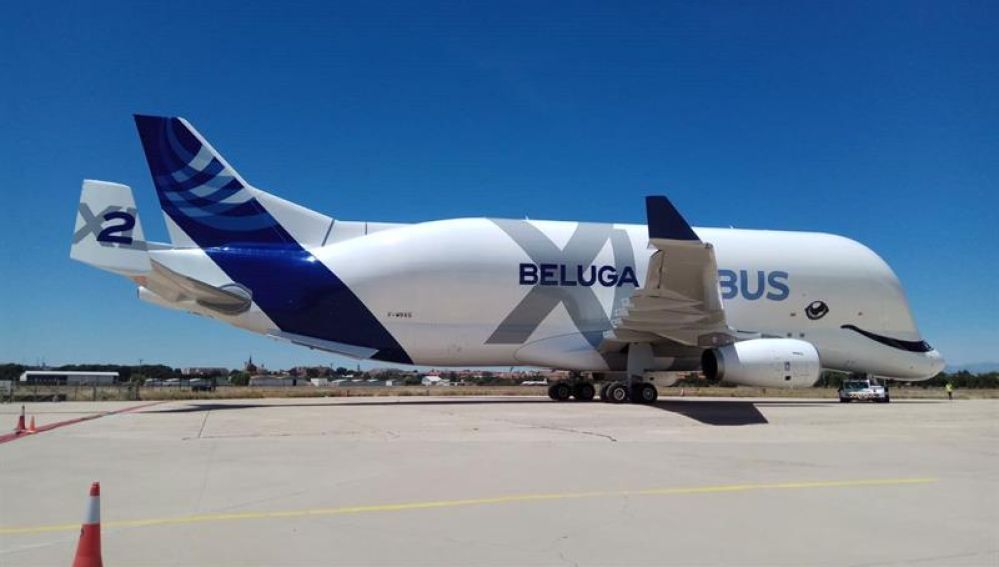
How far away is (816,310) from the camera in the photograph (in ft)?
83.1

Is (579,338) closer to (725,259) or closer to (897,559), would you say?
(725,259)

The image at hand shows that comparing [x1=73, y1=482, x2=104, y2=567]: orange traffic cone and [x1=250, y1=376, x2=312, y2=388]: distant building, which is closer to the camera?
[x1=73, y1=482, x2=104, y2=567]: orange traffic cone

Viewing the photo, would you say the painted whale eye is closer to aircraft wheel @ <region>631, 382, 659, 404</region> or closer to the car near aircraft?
the car near aircraft

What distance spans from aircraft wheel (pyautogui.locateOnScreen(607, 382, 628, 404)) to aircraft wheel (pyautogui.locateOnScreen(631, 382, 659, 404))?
1.76 feet

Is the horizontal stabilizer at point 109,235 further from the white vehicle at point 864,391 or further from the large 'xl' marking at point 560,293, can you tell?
the white vehicle at point 864,391

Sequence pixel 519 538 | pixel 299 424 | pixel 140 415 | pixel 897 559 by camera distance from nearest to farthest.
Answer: pixel 897 559
pixel 519 538
pixel 299 424
pixel 140 415

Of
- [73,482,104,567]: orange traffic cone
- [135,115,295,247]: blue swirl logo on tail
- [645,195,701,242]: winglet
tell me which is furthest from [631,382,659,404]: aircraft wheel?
[73,482,104,567]: orange traffic cone

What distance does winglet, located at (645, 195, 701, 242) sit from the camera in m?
17.0

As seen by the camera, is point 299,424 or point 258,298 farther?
point 258,298

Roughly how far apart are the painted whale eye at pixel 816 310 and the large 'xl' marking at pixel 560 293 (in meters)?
6.56

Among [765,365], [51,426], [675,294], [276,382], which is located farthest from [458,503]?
[276,382]

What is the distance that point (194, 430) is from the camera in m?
13.6

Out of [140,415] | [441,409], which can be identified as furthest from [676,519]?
[140,415]

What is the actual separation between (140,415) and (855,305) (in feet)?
74.5
